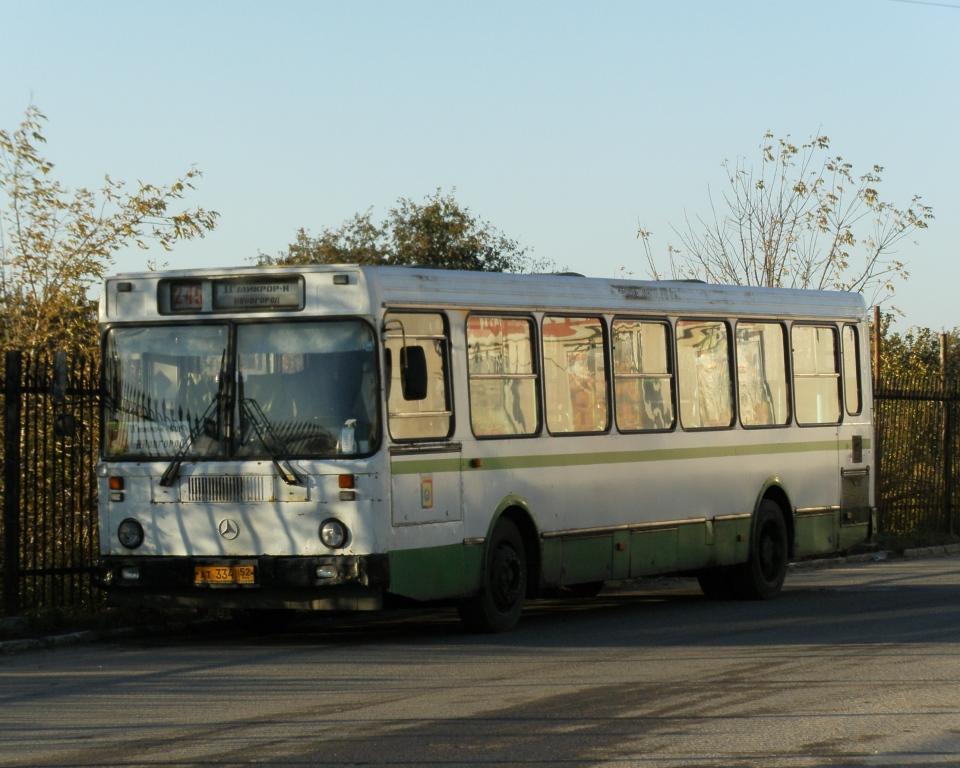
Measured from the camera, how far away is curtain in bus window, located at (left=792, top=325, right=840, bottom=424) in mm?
19719

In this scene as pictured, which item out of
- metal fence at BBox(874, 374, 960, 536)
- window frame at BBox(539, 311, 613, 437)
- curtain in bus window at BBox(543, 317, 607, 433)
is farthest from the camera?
metal fence at BBox(874, 374, 960, 536)

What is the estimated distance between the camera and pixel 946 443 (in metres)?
28.9

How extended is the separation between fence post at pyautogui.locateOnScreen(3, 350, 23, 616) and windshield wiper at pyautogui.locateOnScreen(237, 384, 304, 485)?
2484 millimetres

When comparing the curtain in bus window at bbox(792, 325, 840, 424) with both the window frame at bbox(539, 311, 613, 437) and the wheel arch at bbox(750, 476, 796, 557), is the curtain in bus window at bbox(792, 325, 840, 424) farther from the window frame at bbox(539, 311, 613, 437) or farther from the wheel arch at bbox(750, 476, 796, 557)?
the window frame at bbox(539, 311, 613, 437)

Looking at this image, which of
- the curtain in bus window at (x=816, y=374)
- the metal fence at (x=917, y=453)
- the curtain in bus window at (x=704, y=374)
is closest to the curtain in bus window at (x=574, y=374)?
the curtain in bus window at (x=704, y=374)

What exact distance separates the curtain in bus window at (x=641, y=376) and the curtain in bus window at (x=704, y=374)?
255 mm

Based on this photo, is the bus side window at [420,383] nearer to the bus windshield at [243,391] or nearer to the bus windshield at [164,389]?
the bus windshield at [243,391]

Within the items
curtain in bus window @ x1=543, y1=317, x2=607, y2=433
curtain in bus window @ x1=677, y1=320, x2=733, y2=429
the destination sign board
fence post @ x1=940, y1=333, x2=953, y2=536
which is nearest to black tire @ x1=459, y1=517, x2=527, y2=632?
curtain in bus window @ x1=543, y1=317, x2=607, y2=433

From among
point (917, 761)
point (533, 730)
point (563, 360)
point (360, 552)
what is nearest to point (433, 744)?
point (533, 730)

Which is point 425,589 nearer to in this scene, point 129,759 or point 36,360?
point 36,360

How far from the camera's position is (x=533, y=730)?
999 cm

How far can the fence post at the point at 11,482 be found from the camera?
1553cm

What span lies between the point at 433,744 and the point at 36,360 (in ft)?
24.4

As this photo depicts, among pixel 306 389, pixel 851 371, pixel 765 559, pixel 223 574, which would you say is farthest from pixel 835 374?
pixel 223 574
